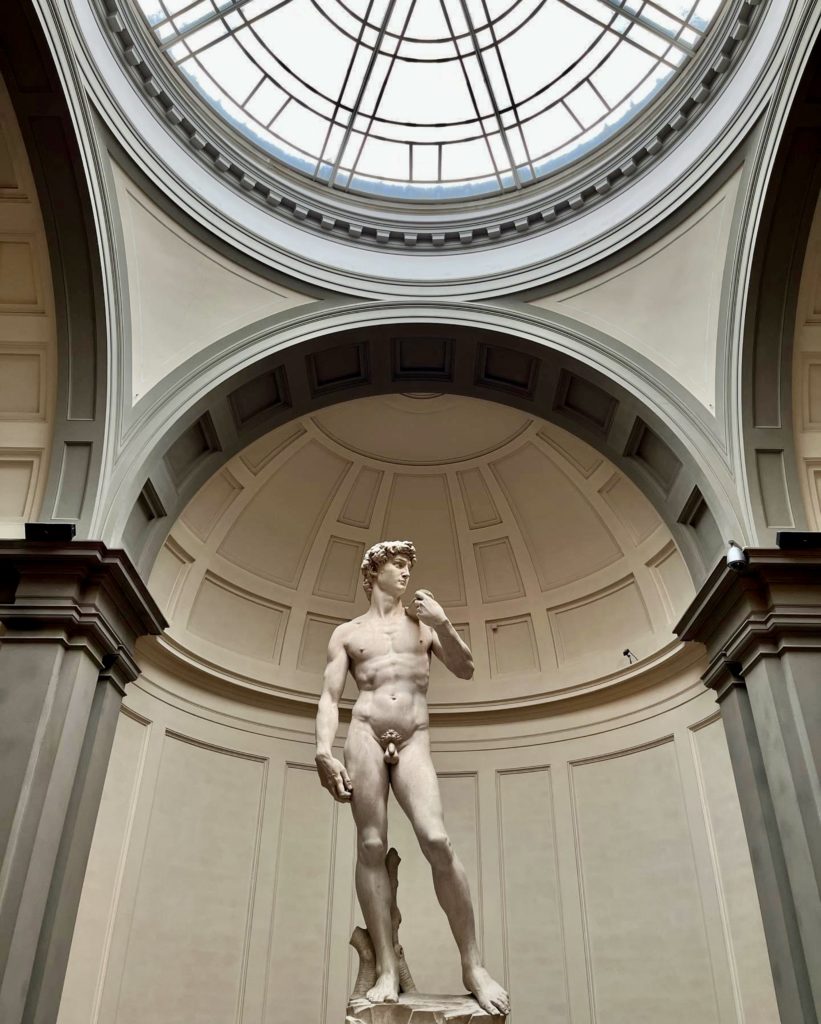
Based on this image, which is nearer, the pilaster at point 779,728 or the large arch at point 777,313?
the pilaster at point 779,728

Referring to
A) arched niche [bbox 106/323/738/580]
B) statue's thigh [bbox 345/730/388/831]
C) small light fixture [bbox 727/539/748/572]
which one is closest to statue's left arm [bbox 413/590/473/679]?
statue's thigh [bbox 345/730/388/831]

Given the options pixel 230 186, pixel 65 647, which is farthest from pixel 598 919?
pixel 230 186

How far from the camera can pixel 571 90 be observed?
33.4ft

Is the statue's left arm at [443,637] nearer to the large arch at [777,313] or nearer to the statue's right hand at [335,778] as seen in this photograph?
the statue's right hand at [335,778]

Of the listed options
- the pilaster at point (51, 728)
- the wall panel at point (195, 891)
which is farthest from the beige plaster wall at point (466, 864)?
the pilaster at point (51, 728)

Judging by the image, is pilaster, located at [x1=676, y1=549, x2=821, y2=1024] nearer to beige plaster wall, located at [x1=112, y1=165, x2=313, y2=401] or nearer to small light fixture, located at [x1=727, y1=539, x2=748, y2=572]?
small light fixture, located at [x1=727, y1=539, x2=748, y2=572]

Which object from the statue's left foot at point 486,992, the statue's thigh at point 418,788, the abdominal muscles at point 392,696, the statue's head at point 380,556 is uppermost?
the statue's head at point 380,556

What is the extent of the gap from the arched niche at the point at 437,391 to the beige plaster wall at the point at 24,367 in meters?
1.08

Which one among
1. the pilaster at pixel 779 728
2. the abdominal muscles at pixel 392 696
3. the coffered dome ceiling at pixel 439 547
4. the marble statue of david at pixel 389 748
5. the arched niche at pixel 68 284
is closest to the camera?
the marble statue of david at pixel 389 748

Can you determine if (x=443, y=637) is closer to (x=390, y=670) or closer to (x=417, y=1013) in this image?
(x=390, y=670)

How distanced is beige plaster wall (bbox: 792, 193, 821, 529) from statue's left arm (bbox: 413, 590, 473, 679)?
4909 millimetres

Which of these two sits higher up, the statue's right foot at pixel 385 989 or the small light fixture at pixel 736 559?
the small light fixture at pixel 736 559

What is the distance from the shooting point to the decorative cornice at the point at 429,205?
8578 millimetres

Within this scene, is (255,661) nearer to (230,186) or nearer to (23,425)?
(23,425)
